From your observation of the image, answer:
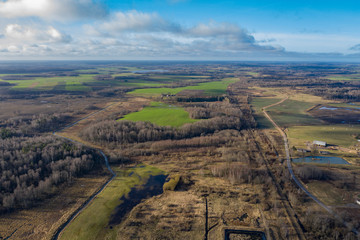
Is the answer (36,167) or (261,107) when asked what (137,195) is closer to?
(36,167)

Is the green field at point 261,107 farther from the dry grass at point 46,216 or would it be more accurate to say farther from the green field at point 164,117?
the dry grass at point 46,216

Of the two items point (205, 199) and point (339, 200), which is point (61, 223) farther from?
point (339, 200)

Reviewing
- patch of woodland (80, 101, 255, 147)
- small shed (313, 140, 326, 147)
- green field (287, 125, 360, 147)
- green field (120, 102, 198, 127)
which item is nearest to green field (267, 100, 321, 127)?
green field (287, 125, 360, 147)

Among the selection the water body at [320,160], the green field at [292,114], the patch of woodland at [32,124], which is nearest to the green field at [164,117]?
the patch of woodland at [32,124]

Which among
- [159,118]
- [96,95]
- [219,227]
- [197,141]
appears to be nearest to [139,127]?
[159,118]

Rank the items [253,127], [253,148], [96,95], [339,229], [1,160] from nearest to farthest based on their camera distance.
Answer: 1. [339,229]
2. [1,160]
3. [253,148]
4. [253,127]
5. [96,95]

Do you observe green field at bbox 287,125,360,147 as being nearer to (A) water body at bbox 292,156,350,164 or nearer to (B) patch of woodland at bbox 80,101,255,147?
(A) water body at bbox 292,156,350,164

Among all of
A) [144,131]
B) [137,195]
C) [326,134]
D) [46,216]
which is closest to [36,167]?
[46,216]
